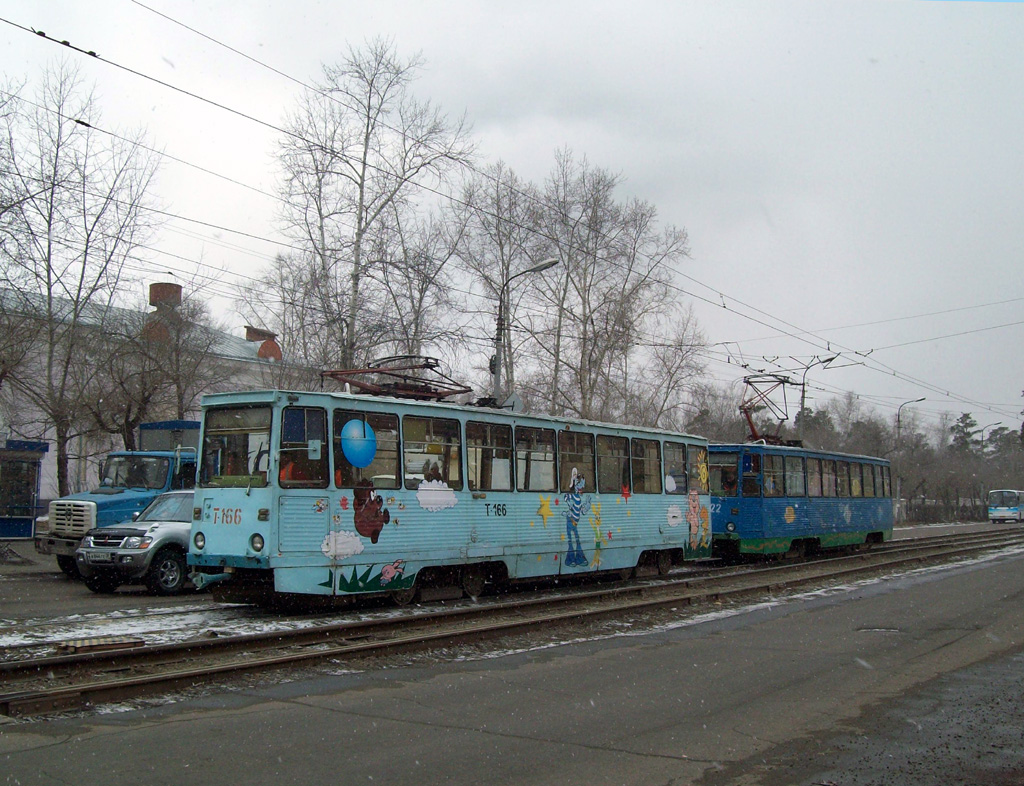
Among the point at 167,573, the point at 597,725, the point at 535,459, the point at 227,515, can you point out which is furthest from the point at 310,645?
the point at 167,573

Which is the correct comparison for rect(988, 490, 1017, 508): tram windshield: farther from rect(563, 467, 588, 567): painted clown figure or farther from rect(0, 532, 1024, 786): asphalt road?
rect(0, 532, 1024, 786): asphalt road

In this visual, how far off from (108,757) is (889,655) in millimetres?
7851

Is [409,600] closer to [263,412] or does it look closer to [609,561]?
[263,412]

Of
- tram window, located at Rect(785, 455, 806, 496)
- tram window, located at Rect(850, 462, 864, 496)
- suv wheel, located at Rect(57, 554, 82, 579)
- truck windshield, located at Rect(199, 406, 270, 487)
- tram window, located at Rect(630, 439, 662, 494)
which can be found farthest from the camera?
tram window, located at Rect(850, 462, 864, 496)

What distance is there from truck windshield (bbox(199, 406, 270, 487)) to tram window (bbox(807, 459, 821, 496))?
16.8 m

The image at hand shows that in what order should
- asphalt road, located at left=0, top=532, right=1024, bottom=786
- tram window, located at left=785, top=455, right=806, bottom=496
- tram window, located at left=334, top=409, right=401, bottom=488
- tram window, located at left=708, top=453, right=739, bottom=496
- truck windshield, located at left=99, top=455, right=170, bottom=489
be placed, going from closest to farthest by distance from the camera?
asphalt road, located at left=0, top=532, right=1024, bottom=786 → tram window, located at left=334, top=409, right=401, bottom=488 → truck windshield, located at left=99, top=455, right=170, bottom=489 → tram window, located at left=708, top=453, right=739, bottom=496 → tram window, located at left=785, top=455, right=806, bottom=496

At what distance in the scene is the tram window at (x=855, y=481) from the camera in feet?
88.6

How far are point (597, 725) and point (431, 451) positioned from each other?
685 centimetres

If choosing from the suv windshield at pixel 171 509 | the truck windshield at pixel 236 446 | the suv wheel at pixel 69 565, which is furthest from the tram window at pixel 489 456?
the suv wheel at pixel 69 565

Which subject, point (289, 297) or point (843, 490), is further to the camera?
point (289, 297)

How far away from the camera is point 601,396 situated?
38.5 meters

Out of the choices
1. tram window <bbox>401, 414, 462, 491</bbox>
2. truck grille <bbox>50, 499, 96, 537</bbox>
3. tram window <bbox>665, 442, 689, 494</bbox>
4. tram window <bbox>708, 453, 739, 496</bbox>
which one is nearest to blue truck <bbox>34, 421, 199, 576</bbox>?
truck grille <bbox>50, 499, 96, 537</bbox>

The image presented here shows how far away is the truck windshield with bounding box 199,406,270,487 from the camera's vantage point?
1150 centimetres

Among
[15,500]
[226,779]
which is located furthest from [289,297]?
[226,779]
